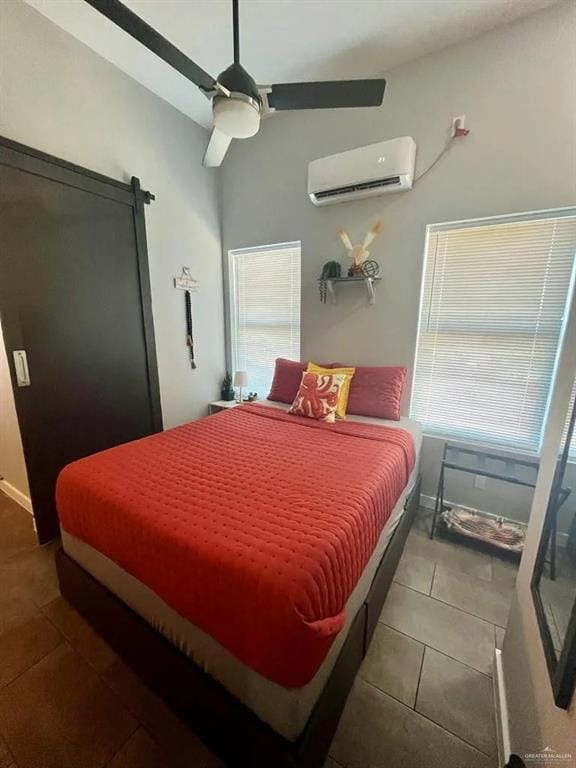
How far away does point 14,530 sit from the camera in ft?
7.09

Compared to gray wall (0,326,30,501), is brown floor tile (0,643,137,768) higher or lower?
lower

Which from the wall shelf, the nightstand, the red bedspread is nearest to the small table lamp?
the nightstand

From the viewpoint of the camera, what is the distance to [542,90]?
185 centimetres

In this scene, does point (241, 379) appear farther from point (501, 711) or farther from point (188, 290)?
point (501, 711)

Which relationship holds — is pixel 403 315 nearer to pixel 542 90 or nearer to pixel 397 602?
pixel 542 90

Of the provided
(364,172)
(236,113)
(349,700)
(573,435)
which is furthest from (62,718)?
(364,172)

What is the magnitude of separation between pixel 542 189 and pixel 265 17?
202 cm

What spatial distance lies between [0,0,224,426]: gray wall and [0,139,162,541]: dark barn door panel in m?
0.19

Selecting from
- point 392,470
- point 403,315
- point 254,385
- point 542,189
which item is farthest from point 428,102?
point 254,385

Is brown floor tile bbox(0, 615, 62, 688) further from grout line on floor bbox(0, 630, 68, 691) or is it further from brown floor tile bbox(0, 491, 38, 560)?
brown floor tile bbox(0, 491, 38, 560)

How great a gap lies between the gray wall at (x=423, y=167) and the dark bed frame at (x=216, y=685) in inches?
65.4

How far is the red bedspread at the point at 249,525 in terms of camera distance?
0.85m

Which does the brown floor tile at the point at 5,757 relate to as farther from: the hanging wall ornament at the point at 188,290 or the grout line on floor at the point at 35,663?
the hanging wall ornament at the point at 188,290

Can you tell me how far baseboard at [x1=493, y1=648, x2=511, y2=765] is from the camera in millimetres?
1023
